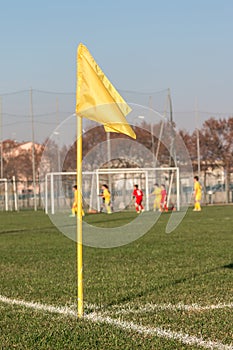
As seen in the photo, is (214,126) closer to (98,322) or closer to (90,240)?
(90,240)

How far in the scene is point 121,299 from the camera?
319 inches

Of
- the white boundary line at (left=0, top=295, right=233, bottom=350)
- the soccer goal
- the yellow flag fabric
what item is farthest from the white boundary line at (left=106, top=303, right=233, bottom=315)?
the soccer goal

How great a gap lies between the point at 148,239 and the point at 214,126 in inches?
1694

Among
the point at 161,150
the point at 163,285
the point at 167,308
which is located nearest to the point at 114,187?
the point at 161,150

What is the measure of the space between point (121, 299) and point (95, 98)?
239 cm

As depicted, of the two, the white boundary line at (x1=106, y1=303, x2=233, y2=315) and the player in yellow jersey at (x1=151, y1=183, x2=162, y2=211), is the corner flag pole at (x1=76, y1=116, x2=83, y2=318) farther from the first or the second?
the player in yellow jersey at (x1=151, y1=183, x2=162, y2=211)

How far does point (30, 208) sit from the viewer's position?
1929 inches

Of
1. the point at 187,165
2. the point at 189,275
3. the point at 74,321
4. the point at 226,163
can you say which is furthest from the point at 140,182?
the point at 74,321

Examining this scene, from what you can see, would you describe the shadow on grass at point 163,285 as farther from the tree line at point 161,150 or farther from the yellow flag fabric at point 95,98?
the tree line at point 161,150

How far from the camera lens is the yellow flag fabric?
7184mm

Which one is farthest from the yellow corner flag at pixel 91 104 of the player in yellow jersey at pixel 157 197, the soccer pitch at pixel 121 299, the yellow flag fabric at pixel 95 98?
the player in yellow jersey at pixel 157 197

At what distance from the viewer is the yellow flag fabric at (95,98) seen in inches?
283

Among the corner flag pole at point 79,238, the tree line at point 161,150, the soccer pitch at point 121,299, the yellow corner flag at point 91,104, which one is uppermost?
the tree line at point 161,150

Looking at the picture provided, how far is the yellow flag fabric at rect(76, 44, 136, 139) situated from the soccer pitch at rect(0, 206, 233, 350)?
1.92 m
